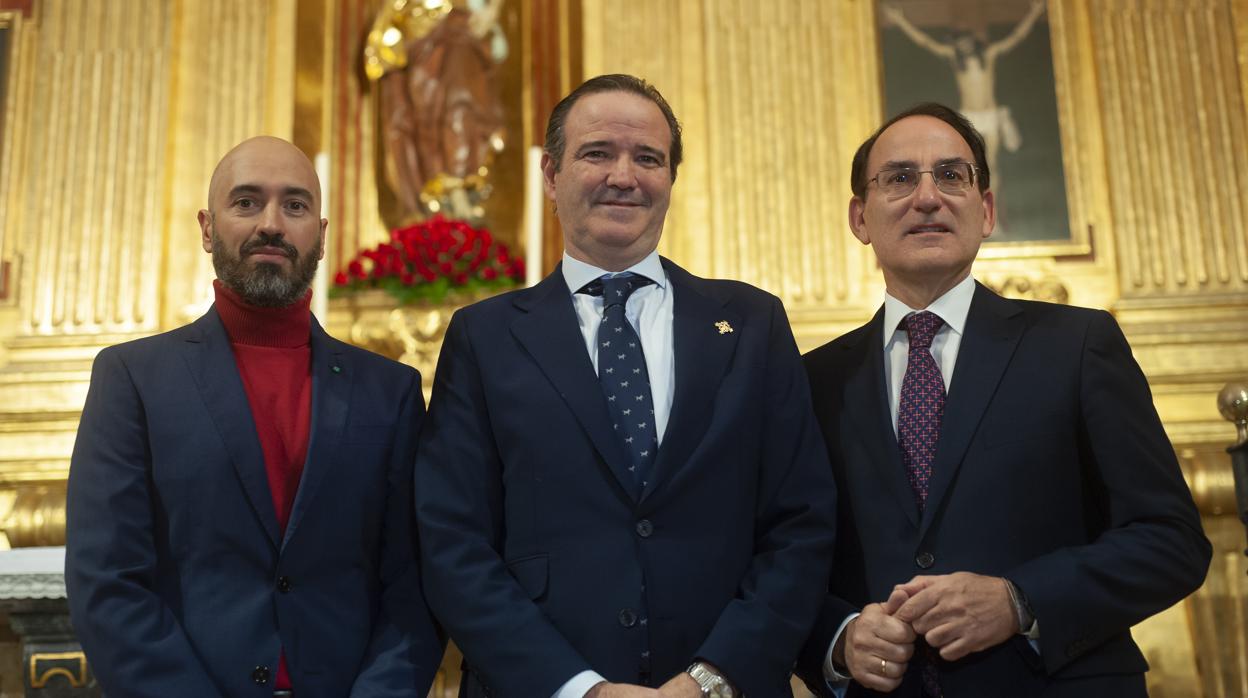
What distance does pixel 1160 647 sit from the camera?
12.5ft

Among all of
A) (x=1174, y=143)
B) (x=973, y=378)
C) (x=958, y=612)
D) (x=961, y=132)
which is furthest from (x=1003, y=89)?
(x=958, y=612)

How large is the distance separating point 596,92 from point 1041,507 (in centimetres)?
110

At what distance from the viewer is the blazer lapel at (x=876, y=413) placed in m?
2.23

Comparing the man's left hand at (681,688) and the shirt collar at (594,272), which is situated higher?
the shirt collar at (594,272)

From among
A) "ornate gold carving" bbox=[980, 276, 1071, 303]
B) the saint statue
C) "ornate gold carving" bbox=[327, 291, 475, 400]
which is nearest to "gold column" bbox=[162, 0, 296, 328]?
the saint statue

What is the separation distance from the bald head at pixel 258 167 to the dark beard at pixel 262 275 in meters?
0.10

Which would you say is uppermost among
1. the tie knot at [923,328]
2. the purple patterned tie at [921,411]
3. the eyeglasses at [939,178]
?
the eyeglasses at [939,178]

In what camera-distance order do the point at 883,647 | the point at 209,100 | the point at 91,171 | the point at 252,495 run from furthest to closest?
the point at 209,100 < the point at 91,171 < the point at 252,495 < the point at 883,647

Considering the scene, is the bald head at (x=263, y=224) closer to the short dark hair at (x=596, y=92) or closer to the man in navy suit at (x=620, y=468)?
the man in navy suit at (x=620, y=468)

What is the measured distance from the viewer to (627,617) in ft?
6.65

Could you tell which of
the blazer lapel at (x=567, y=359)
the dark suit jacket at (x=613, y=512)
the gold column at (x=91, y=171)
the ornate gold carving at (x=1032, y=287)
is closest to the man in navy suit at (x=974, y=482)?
the dark suit jacket at (x=613, y=512)

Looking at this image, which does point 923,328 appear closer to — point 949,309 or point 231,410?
point 949,309

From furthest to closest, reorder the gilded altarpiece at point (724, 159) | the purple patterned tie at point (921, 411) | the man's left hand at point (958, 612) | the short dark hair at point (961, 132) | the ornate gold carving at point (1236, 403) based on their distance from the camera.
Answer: the gilded altarpiece at point (724, 159)
the ornate gold carving at point (1236, 403)
the short dark hair at point (961, 132)
the purple patterned tie at point (921, 411)
the man's left hand at point (958, 612)

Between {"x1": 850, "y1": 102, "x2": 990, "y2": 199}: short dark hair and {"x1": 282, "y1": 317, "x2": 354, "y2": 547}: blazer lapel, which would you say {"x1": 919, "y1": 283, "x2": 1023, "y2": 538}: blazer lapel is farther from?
{"x1": 282, "y1": 317, "x2": 354, "y2": 547}: blazer lapel
